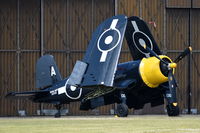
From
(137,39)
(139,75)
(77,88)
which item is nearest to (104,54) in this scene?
(139,75)

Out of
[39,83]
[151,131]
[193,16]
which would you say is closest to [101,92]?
[39,83]

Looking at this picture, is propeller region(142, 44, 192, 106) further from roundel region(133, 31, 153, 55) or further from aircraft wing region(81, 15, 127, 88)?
aircraft wing region(81, 15, 127, 88)

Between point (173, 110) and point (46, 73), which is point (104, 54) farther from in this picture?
point (46, 73)

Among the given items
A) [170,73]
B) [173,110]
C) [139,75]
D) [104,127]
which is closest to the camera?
[104,127]

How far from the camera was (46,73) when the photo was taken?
126 ft

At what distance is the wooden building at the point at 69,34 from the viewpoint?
48.3 m

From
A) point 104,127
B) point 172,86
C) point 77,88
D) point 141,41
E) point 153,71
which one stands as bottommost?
point 104,127

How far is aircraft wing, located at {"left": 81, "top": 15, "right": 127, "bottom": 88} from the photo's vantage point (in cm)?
2756

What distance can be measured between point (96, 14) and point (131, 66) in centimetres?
1842

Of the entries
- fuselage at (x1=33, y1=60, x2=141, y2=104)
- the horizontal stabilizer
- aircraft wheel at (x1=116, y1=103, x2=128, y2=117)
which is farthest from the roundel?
the horizontal stabilizer

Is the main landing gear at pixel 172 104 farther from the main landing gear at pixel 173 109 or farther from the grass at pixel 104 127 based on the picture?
the grass at pixel 104 127

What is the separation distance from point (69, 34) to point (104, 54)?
72.6 feet

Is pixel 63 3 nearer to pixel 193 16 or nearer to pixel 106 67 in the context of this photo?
pixel 193 16

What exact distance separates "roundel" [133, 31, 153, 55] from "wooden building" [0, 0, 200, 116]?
16852mm
